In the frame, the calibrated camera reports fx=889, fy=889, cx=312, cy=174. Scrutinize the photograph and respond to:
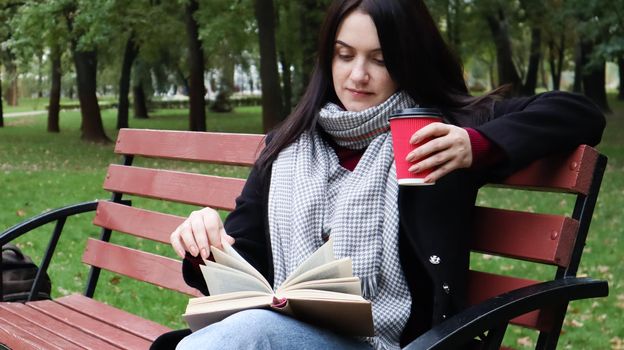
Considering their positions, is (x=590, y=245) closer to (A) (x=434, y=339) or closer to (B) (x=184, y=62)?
(A) (x=434, y=339)

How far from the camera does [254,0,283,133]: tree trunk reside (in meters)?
16.3

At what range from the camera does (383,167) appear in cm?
248

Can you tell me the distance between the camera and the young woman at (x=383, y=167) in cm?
234

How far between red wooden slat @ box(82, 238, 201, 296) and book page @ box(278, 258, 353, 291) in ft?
5.03

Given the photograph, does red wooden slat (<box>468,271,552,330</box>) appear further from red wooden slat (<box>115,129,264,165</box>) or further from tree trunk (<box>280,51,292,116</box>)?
tree trunk (<box>280,51,292,116</box>)

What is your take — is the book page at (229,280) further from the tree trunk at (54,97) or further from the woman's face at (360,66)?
the tree trunk at (54,97)

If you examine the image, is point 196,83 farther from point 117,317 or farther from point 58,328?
point 58,328

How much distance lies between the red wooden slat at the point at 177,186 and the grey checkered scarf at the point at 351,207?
0.80m

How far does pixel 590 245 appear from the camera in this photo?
7.54 metres

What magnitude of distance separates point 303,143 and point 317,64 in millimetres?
263

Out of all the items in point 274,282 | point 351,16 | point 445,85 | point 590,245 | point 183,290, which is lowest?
point 590,245

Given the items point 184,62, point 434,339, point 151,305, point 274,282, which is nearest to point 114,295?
point 151,305

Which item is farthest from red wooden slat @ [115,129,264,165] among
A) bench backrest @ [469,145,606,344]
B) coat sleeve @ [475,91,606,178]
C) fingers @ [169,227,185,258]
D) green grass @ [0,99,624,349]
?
green grass @ [0,99,624,349]

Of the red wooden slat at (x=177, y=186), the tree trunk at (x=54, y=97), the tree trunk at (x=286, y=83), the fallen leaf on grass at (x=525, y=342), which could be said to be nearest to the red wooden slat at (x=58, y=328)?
the red wooden slat at (x=177, y=186)
